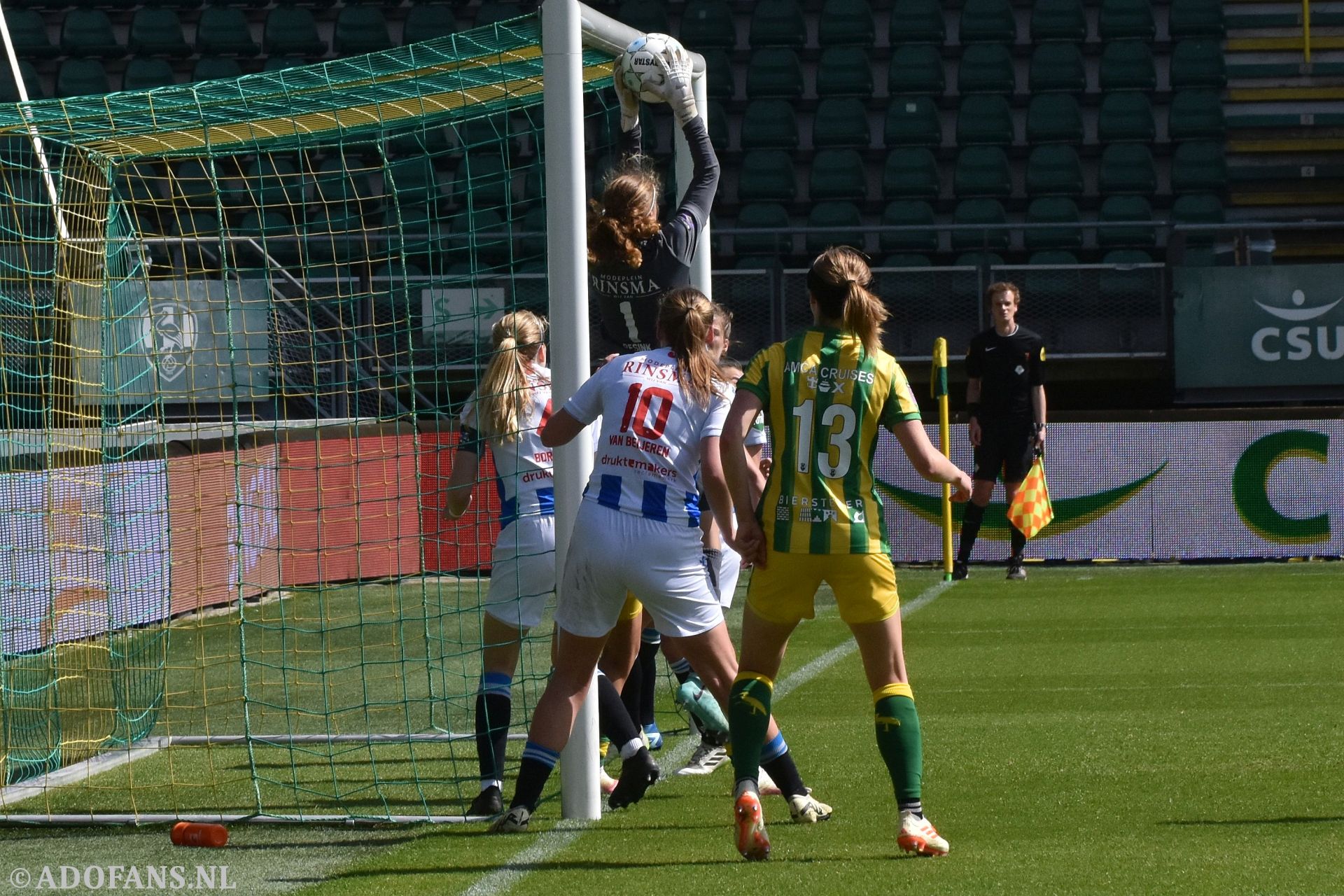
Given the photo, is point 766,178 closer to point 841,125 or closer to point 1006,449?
point 841,125

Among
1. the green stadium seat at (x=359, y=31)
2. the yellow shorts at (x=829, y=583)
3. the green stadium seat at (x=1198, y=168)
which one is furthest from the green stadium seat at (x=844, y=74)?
the yellow shorts at (x=829, y=583)

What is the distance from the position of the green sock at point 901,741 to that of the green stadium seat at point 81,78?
54.1 feet

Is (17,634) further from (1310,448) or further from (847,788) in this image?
(1310,448)

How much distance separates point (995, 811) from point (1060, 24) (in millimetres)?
15772

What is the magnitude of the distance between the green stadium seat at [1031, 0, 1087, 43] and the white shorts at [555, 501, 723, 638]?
52.1 feet

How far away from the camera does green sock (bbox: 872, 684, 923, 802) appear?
459cm

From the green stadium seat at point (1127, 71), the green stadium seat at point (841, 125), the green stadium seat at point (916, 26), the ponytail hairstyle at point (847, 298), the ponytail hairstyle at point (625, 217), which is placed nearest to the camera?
the ponytail hairstyle at point (847, 298)

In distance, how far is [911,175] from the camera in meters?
18.2

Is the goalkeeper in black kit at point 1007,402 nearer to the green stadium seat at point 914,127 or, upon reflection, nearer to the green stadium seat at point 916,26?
the green stadium seat at point 914,127

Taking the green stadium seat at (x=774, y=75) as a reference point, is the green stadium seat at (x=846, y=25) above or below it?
above

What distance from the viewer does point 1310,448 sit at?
517 inches

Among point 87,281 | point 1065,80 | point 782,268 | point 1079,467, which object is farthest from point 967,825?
point 1065,80

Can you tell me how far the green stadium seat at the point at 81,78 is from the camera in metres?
18.9

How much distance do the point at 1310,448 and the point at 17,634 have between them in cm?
982
